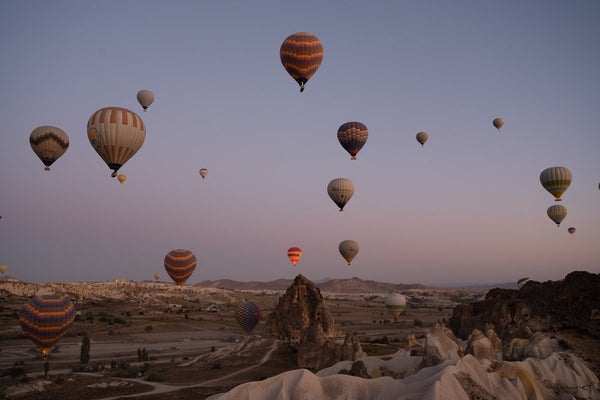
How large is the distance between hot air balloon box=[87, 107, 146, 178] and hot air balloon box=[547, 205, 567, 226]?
213 ft

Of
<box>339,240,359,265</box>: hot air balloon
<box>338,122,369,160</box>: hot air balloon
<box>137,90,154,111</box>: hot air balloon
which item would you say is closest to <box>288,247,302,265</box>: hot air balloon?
<box>339,240,359,265</box>: hot air balloon

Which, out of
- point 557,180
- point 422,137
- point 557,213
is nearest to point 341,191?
point 422,137

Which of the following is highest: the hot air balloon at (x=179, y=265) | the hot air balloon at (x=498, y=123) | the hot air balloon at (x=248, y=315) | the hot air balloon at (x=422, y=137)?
the hot air balloon at (x=498, y=123)

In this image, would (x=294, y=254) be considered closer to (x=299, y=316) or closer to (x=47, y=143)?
(x=299, y=316)

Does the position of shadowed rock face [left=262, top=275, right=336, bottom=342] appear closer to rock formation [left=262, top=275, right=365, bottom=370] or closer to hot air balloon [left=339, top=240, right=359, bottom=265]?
rock formation [left=262, top=275, right=365, bottom=370]

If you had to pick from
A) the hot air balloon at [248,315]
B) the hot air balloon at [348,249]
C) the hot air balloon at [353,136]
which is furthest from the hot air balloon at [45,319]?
the hot air balloon at [348,249]

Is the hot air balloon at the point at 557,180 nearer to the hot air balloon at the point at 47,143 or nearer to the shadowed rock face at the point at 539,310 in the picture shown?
the shadowed rock face at the point at 539,310

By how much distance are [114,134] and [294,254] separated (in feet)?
149

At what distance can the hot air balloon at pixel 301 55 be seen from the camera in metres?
51.1

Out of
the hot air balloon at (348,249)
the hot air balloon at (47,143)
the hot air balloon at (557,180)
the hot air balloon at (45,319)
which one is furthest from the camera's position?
the hot air balloon at (348,249)

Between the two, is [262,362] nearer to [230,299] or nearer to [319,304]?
[319,304]

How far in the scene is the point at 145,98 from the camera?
226 ft

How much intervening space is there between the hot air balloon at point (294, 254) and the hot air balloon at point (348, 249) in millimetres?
10985

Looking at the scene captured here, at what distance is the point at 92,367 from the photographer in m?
52.1
